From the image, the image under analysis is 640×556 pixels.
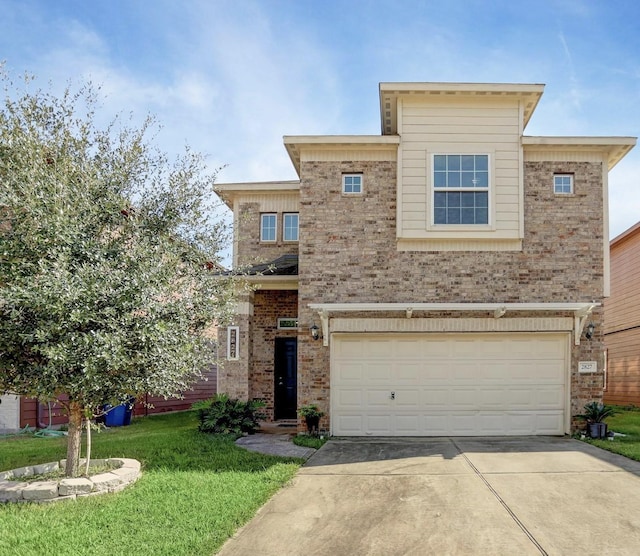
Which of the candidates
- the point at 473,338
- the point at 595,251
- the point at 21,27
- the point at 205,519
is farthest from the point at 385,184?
the point at 205,519

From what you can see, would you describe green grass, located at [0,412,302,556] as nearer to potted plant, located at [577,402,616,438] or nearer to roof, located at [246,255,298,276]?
roof, located at [246,255,298,276]

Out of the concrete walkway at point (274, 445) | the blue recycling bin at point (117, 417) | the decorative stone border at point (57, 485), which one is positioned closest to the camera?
the decorative stone border at point (57, 485)

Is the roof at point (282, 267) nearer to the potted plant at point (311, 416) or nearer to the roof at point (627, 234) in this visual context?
the potted plant at point (311, 416)

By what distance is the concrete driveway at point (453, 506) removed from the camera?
5.19 meters

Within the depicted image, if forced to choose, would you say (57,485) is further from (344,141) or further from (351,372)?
(344,141)

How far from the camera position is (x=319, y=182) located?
11.4 m

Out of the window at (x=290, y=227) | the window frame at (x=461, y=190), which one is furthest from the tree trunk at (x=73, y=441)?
the window at (x=290, y=227)

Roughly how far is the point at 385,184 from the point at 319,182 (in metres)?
1.36

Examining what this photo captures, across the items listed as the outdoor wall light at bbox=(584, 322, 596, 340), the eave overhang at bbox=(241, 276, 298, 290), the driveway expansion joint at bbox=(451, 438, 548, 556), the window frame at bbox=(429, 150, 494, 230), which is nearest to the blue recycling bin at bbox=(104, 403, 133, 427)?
the eave overhang at bbox=(241, 276, 298, 290)

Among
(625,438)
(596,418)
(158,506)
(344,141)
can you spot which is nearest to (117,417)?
(158,506)

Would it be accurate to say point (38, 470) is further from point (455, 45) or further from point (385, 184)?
point (455, 45)

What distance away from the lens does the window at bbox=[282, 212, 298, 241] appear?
1394cm

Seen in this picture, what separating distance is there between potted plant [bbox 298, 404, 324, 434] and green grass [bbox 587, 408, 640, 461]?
16.7 feet

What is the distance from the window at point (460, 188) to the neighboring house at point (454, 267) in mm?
27
